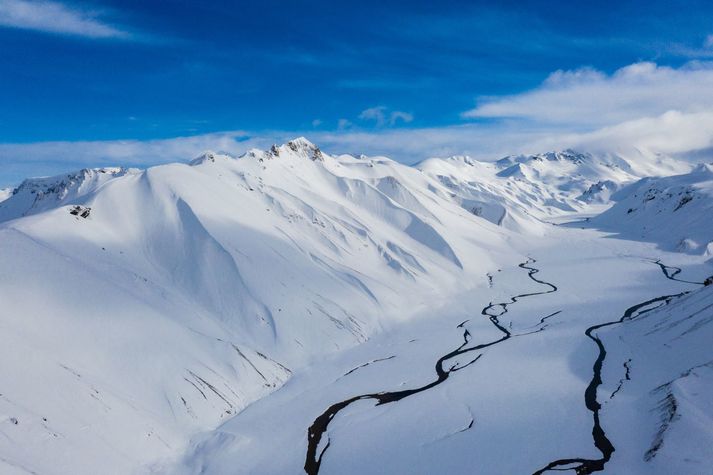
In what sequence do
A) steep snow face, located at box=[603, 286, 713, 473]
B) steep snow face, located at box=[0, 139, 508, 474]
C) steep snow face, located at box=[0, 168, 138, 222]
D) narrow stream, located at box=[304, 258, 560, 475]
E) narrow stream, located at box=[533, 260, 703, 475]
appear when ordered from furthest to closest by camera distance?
steep snow face, located at box=[0, 168, 138, 222]
steep snow face, located at box=[0, 139, 508, 474]
narrow stream, located at box=[304, 258, 560, 475]
narrow stream, located at box=[533, 260, 703, 475]
steep snow face, located at box=[603, 286, 713, 473]

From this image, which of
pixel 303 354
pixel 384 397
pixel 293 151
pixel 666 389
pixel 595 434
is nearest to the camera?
pixel 595 434

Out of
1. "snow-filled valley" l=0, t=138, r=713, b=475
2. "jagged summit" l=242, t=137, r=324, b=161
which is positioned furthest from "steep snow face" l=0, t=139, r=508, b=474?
"jagged summit" l=242, t=137, r=324, b=161

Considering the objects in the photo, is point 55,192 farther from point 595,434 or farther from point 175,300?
point 595,434

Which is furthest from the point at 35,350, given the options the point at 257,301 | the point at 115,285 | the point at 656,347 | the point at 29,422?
the point at 656,347

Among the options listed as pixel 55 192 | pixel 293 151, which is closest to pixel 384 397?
pixel 293 151

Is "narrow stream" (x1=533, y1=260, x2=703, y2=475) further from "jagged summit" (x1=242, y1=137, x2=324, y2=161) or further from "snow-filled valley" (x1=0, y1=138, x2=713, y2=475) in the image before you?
"jagged summit" (x1=242, y1=137, x2=324, y2=161)

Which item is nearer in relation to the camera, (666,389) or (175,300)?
(666,389)

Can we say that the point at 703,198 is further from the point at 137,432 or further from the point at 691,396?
the point at 137,432
